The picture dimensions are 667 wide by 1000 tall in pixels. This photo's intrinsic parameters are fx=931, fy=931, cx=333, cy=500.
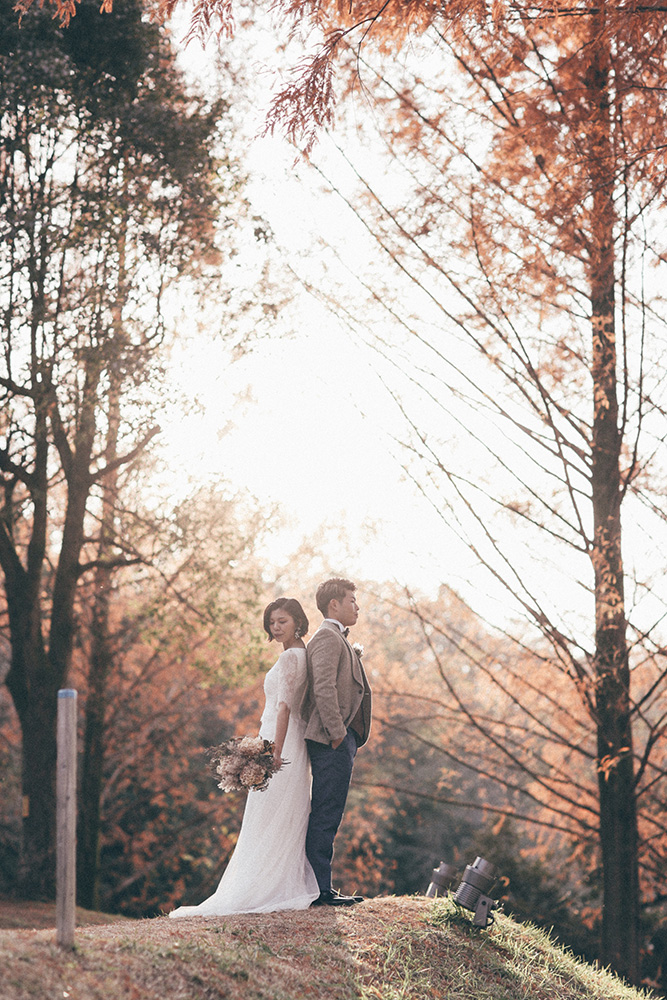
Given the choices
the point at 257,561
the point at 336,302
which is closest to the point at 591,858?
the point at 257,561

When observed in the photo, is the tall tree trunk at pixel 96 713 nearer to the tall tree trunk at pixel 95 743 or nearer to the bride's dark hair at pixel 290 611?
the tall tree trunk at pixel 95 743

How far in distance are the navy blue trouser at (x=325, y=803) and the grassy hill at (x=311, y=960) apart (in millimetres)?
316

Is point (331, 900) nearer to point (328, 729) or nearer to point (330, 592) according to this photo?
point (328, 729)

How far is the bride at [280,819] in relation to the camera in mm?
5523

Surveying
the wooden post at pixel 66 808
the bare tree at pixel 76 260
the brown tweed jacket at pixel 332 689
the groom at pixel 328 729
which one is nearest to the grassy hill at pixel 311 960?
the wooden post at pixel 66 808

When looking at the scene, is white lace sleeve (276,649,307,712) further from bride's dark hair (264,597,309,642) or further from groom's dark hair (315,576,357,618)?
groom's dark hair (315,576,357,618)

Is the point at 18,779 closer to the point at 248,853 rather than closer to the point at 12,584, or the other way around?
the point at 12,584

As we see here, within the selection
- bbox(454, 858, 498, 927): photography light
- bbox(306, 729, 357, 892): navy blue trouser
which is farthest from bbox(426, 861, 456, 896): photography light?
bbox(306, 729, 357, 892): navy blue trouser

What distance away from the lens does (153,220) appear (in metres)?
10.2

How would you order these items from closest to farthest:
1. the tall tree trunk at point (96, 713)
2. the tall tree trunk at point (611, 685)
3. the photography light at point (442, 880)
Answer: the photography light at point (442, 880)
the tall tree trunk at point (611, 685)
the tall tree trunk at point (96, 713)

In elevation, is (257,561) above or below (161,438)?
below

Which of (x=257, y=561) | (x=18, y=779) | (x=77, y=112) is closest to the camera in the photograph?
(x=77, y=112)

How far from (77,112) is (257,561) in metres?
7.09

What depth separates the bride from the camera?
5.52 metres
